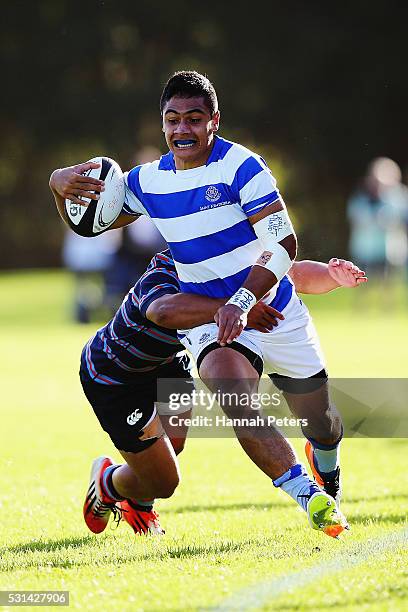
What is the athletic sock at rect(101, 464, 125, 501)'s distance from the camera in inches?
252

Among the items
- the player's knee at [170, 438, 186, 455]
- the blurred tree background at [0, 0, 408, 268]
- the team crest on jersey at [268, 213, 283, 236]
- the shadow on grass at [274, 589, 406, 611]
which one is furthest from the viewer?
the blurred tree background at [0, 0, 408, 268]

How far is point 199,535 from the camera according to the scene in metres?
6.05

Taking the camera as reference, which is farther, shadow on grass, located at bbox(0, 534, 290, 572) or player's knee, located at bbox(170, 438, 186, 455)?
player's knee, located at bbox(170, 438, 186, 455)

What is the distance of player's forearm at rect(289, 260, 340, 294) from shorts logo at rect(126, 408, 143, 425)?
1.04 metres

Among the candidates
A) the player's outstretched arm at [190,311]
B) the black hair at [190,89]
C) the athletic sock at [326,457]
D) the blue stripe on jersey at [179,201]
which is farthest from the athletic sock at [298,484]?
the black hair at [190,89]

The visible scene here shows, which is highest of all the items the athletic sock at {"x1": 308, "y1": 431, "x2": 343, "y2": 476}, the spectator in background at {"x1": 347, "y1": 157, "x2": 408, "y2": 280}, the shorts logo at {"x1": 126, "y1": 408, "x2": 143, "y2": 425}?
the shorts logo at {"x1": 126, "y1": 408, "x2": 143, "y2": 425}

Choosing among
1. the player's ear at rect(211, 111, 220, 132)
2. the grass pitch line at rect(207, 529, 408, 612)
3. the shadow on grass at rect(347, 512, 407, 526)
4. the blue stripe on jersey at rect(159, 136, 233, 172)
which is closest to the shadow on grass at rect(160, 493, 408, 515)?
the shadow on grass at rect(347, 512, 407, 526)

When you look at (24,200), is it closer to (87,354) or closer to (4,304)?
(4,304)

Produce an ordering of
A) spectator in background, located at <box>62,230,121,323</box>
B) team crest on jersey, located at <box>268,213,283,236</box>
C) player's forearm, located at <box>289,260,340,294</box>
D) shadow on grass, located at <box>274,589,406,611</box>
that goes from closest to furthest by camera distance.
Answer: shadow on grass, located at <box>274,589,406,611</box>
team crest on jersey, located at <box>268,213,283,236</box>
player's forearm, located at <box>289,260,340,294</box>
spectator in background, located at <box>62,230,121,323</box>

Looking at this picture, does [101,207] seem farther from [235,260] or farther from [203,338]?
[203,338]

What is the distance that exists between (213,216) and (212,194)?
0.34 feet

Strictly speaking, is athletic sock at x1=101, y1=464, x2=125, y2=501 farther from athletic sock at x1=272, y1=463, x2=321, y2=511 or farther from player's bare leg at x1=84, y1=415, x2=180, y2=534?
athletic sock at x1=272, y1=463, x2=321, y2=511

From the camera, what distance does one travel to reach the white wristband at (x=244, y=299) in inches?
215

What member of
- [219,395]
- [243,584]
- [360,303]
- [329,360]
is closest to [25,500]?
[219,395]
